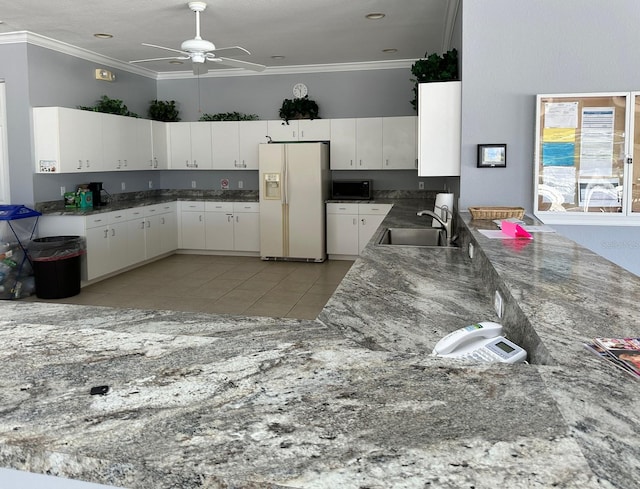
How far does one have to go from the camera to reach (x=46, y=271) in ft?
18.3

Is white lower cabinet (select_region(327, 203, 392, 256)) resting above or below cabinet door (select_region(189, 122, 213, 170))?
below

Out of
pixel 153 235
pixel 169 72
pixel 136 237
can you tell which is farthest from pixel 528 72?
pixel 169 72

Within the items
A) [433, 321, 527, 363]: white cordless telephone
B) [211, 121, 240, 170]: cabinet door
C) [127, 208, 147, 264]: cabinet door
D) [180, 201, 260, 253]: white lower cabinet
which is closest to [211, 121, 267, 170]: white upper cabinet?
[211, 121, 240, 170]: cabinet door

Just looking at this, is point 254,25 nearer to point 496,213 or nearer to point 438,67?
point 438,67

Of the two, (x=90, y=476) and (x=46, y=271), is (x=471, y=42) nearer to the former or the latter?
(x=90, y=476)

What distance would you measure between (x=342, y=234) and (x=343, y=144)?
1282 mm

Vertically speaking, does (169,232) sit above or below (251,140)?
below

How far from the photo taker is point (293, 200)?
765cm

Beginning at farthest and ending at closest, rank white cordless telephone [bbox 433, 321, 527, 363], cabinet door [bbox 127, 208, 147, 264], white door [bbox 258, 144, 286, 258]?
white door [bbox 258, 144, 286, 258] < cabinet door [bbox 127, 208, 147, 264] < white cordless telephone [bbox 433, 321, 527, 363]

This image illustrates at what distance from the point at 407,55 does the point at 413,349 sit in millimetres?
6373

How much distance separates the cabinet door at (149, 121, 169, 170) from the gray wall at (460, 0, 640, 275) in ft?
17.6

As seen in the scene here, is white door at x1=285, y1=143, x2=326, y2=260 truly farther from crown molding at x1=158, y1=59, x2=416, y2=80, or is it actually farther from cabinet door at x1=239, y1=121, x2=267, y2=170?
crown molding at x1=158, y1=59, x2=416, y2=80

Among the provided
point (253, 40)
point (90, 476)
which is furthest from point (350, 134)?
point (90, 476)

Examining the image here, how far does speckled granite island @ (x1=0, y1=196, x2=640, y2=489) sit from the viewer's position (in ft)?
2.44
